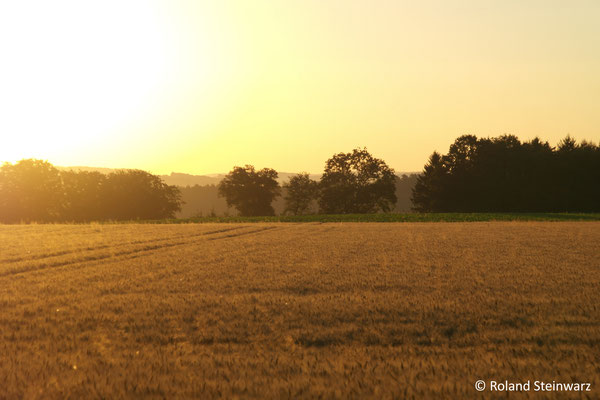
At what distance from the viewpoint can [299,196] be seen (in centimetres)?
8144

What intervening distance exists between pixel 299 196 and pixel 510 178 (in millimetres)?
34485

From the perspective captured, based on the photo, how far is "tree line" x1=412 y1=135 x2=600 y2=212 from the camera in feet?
216

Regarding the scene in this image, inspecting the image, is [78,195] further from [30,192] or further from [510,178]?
[510,178]

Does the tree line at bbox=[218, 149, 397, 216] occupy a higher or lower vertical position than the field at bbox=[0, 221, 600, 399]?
higher

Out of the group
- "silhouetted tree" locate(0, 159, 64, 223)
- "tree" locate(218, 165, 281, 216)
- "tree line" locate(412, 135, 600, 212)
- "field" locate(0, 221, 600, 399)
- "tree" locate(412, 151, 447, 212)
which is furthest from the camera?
"tree" locate(218, 165, 281, 216)

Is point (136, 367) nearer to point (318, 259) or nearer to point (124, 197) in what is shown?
point (318, 259)

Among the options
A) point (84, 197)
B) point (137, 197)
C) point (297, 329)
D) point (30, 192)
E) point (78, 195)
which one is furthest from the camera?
point (137, 197)

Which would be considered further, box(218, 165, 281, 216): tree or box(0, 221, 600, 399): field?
box(218, 165, 281, 216): tree

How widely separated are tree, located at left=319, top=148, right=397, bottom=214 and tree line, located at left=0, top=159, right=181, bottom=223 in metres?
28.3

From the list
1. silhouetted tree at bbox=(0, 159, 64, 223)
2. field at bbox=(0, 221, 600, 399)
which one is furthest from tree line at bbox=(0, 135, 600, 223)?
field at bbox=(0, 221, 600, 399)

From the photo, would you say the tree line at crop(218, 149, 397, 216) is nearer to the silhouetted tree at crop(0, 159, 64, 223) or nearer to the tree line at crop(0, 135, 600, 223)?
the tree line at crop(0, 135, 600, 223)

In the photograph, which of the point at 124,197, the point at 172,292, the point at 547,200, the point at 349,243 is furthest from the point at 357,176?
the point at 172,292

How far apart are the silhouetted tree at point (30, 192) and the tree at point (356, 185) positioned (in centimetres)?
4267

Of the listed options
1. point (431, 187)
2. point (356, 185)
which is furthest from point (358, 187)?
A: point (431, 187)
